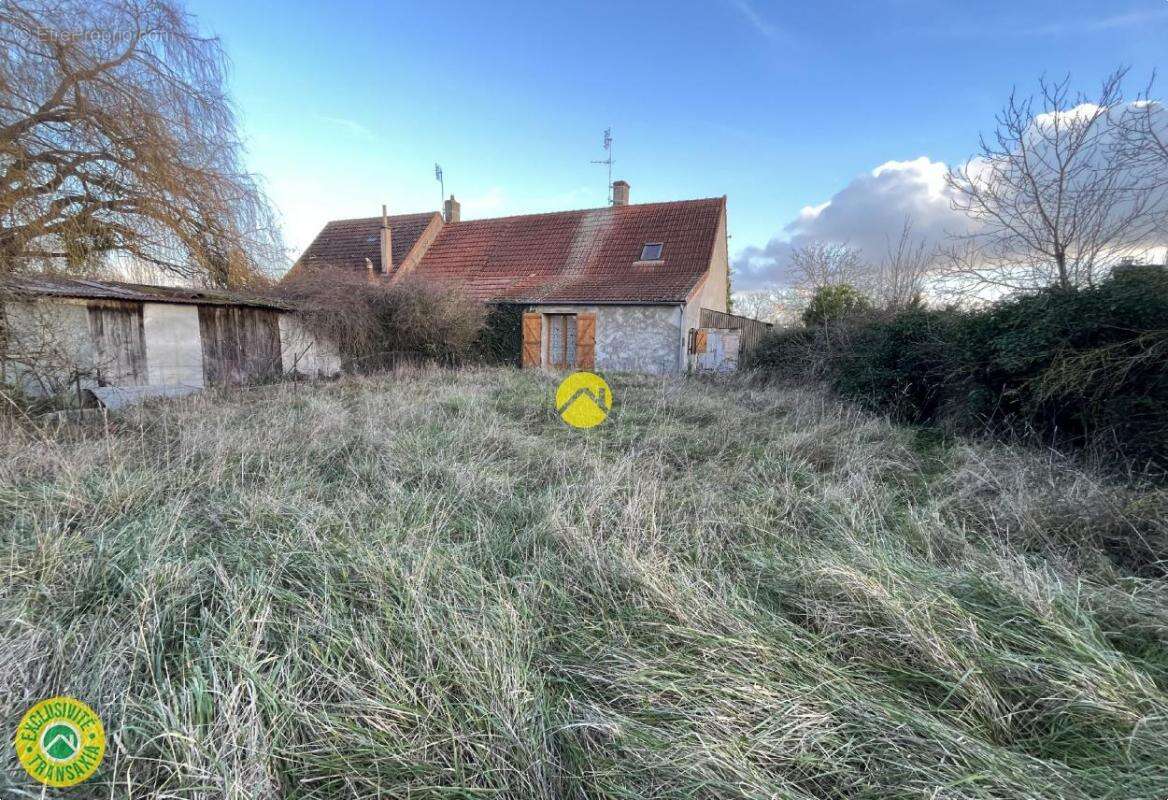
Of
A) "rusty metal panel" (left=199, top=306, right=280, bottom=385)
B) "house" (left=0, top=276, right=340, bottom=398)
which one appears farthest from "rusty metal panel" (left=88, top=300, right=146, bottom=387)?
"rusty metal panel" (left=199, top=306, right=280, bottom=385)

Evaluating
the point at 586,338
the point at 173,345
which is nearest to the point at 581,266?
the point at 586,338

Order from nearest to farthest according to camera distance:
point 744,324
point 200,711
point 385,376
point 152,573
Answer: point 200,711 < point 152,573 < point 385,376 < point 744,324

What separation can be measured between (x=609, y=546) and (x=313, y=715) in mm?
1465

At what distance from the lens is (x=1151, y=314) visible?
3.94 m

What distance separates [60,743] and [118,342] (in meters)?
10.6

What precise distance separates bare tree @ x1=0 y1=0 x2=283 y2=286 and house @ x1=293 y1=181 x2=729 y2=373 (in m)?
5.67

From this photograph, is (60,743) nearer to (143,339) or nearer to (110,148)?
(110,148)

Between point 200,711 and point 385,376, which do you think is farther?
point 385,376

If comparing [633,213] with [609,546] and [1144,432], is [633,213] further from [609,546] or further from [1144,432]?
[609,546]

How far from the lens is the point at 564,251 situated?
15.6m

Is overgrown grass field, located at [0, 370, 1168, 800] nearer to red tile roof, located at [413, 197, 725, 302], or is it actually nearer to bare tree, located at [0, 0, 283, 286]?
bare tree, located at [0, 0, 283, 286]

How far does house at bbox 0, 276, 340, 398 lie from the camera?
17.8 feet

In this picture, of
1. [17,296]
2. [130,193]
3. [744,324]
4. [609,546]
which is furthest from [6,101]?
[744,324]

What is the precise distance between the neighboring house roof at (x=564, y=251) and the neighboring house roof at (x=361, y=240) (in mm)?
45
